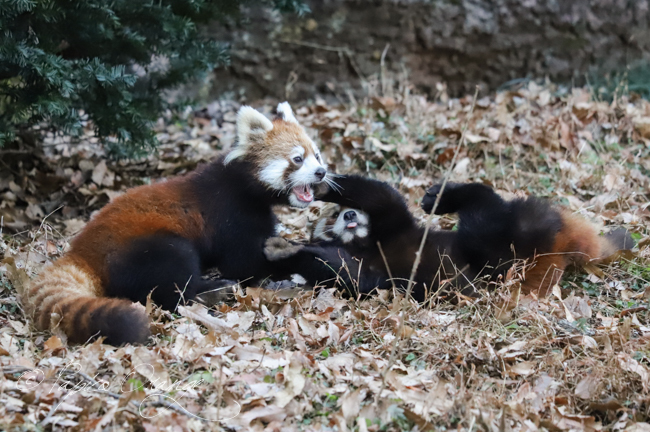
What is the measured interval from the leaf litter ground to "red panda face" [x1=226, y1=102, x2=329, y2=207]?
2.59 ft

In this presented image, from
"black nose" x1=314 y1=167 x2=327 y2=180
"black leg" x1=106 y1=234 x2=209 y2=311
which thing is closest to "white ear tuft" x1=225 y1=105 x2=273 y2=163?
"black nose" x1=314 y1=167 x2=327 y2=180

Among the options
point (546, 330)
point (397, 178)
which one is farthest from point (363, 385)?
point (397, 178)

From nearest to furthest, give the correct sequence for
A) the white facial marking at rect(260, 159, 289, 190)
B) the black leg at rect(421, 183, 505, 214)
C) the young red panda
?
the young red panda
the black leg at rect(421, 183, 505, 214)
the white facial marking at rect(260, 159, 289, 190)

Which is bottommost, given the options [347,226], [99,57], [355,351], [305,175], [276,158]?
[355,351]

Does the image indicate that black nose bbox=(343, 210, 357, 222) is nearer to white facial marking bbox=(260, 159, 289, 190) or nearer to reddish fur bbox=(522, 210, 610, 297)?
white facial marking bbox=(260, 159, 289, 190)

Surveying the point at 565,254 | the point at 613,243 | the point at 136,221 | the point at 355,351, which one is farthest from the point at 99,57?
the point at 613,243

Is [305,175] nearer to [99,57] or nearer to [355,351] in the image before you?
[355,351]

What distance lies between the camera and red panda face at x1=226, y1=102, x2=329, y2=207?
16.2 feet

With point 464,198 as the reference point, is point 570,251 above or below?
below

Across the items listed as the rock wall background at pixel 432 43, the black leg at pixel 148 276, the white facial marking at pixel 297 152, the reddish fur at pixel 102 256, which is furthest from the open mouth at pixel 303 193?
the rock wall background at pixel 432 43

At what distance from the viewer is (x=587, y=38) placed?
9125 millimetres

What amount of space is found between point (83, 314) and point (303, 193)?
1988mm

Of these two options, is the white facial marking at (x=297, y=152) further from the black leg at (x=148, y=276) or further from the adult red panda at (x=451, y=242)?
the black leg at (x=148, y=276)

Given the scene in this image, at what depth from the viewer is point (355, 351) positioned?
143 inches
